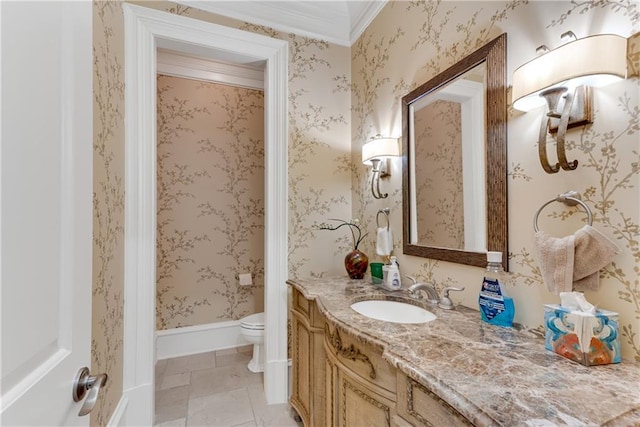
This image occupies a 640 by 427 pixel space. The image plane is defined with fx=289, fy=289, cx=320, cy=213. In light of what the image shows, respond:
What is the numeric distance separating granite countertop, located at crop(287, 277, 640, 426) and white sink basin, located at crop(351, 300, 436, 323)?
0.80 feet

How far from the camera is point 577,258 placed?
81cm

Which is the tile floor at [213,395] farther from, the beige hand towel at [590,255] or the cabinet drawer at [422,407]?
the beige hand towel at [590,255]

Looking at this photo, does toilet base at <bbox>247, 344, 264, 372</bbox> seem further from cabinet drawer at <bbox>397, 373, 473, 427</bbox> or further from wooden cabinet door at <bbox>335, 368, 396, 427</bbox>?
cabinet drawer at <bbox>397, 373, 473, 427</bbox>

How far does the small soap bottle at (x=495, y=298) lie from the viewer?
1.01m

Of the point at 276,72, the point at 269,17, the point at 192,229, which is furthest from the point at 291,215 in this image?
the point at 269,17

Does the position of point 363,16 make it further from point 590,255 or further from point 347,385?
point 347,385

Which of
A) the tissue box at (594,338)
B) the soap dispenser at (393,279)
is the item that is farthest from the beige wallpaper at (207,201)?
the tissue box at (594,338)

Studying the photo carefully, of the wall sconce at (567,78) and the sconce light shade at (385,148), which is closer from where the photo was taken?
the wall sconce at (567,78)

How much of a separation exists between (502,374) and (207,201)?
269 cm

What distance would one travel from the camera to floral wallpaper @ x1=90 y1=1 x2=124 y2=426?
1.22 m

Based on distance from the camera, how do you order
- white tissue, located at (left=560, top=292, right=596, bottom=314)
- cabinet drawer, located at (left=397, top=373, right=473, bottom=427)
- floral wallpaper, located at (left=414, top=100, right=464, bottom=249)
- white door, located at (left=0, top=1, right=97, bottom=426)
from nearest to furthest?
1. white door, located at (left=0, top=1, right=97, bottom=426)
2. cabinet drawer, located at (left=397, top=373, right=473, bottom=427)
3. white tissue, located at (left=560, top=292, right=596, bottom=314)
4. floral wallpaper, located at (left=414, top=100, right=464, bottom=249)

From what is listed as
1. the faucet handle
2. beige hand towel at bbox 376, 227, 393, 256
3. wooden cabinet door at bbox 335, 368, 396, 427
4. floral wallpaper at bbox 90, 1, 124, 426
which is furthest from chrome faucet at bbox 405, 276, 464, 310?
floral wallpaper at bbox 90, 1, 124, 426

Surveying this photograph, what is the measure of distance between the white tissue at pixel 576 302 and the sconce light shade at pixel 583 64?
585 mm

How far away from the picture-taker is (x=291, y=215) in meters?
2.08
